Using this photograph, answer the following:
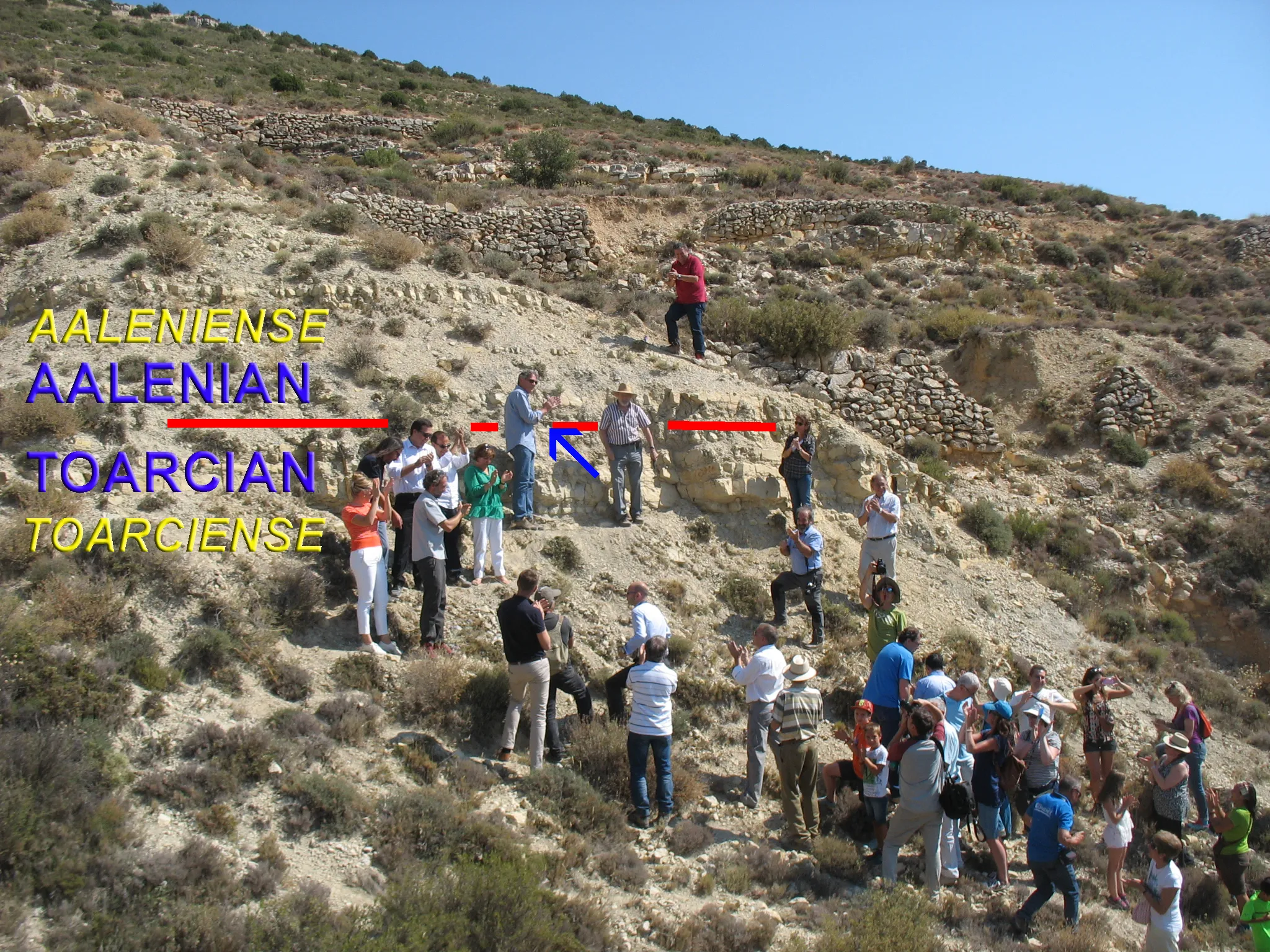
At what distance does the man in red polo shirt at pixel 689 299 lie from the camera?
510 inches

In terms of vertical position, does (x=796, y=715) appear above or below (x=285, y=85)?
below

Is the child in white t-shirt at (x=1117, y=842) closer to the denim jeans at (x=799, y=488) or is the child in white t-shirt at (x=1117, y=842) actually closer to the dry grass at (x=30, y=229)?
the denim jeans at (x=799, y=488)

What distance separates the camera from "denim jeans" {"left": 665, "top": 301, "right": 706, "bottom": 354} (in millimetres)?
13172

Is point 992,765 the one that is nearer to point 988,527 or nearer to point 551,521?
point 551,521

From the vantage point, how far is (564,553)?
9.60 m

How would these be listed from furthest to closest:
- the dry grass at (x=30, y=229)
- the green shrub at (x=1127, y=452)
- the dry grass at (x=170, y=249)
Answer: the green shrub at (x=1127, y=452) → the dry grass at (x=30, y=229) → the dry grass at (x=170, y=249)

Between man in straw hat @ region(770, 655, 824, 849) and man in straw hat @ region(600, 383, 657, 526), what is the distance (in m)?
3.85

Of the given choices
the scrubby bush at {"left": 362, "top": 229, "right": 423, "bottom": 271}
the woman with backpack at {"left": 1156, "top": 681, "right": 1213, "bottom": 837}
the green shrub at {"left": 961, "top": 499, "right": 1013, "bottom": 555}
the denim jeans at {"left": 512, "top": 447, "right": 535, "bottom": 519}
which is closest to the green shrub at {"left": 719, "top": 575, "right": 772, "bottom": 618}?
the denim jeans at {"left": 512, "top": 447, "right": 535, "bottom": 519}

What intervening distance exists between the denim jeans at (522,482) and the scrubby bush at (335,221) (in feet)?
22.9

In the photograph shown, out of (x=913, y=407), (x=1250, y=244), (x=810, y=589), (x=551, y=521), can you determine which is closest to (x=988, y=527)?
(x=913, y=407)

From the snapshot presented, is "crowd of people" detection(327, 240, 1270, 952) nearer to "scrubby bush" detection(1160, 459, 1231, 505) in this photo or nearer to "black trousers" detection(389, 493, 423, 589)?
"black trousers" detection(389, 493, 423, 589)

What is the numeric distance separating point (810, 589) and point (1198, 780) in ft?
14.3

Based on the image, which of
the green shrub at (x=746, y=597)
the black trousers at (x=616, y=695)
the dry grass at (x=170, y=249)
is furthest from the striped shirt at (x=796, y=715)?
the dry grass at (x=170, y=249)

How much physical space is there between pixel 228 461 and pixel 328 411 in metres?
1.43
